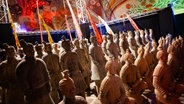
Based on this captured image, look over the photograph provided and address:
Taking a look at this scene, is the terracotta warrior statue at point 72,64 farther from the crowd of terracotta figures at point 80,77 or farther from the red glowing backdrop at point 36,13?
the red glowing backdrop at point 36,13

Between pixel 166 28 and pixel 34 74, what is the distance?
25.1ft

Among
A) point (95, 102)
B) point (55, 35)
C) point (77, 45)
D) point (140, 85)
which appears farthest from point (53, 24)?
point (140, 85)

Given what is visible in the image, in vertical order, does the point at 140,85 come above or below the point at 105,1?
below

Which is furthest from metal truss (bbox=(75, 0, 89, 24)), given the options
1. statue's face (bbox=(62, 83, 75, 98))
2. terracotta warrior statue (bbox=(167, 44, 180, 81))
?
statue's face (bbox=(62, 83, 75, 98))

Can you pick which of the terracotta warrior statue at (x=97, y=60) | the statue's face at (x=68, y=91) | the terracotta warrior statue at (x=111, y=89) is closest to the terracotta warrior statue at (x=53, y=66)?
the terracotta warrior statue at (x=97, y=60)

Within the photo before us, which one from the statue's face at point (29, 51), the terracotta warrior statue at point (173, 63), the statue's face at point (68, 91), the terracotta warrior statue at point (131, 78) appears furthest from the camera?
the terracotta warrior statue at point (173, 63)

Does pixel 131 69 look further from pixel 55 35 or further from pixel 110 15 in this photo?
pixel 110 15

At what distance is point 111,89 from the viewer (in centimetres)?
343

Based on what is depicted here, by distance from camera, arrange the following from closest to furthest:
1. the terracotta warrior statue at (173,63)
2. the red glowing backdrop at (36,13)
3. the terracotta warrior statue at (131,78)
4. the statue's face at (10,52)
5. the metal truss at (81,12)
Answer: the statue's face at (10,52) < the terracotta warrior statue at (131,78) < the terracotta warrior statue at (173,63) < the metal truss at (81,12) < the red glowing backdrop at (36,13)

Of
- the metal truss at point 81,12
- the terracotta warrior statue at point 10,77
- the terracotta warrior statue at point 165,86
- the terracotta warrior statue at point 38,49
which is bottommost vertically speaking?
the terracotta warrior statue at point 165,86

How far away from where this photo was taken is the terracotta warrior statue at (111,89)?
3.40 meters

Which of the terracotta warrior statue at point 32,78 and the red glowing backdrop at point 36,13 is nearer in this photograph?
the terracotta warrior statue at point 32,78

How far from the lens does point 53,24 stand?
17.8 meters

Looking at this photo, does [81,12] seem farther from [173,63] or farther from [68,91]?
[68,91]
